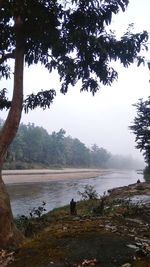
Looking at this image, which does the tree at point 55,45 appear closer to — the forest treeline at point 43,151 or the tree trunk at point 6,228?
the tree trunk at point 6,228

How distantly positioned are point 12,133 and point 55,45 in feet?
9.37

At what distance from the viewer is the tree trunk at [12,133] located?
27.6 ft

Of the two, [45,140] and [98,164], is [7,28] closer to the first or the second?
[45,140]

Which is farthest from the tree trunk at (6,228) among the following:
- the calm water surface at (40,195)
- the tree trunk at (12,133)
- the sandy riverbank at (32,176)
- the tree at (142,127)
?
the sandy riverbank at (32,176)

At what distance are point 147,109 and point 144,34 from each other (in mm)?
29901

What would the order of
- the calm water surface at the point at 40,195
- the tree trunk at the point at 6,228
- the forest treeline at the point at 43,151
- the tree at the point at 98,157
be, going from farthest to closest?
the tree at the point at 98,157, the forest treeline at the point at 43,151, the calm water surface at the point at 40,195, the tree trunk at the point at 6,228

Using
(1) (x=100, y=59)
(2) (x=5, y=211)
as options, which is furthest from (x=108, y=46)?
(2) (x=5, y=211)

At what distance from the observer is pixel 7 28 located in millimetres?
10719

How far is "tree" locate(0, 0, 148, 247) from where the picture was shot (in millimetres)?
9555

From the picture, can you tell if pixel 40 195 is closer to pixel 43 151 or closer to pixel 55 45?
pixel 55 45

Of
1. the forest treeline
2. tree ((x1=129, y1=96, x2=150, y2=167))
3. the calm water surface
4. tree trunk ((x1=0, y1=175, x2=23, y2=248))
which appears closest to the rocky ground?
tree trunk ((x1=0, y1=175, x2=23, y2=248))

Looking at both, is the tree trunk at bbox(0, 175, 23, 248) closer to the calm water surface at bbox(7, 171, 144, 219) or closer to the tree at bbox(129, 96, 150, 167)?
the calm water surface at bbox(7, 171, 144, 219)

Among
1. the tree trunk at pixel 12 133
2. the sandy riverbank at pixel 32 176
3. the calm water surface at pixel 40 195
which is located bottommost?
the calm water surface at pixel 40 195

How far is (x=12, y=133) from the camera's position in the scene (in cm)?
936
